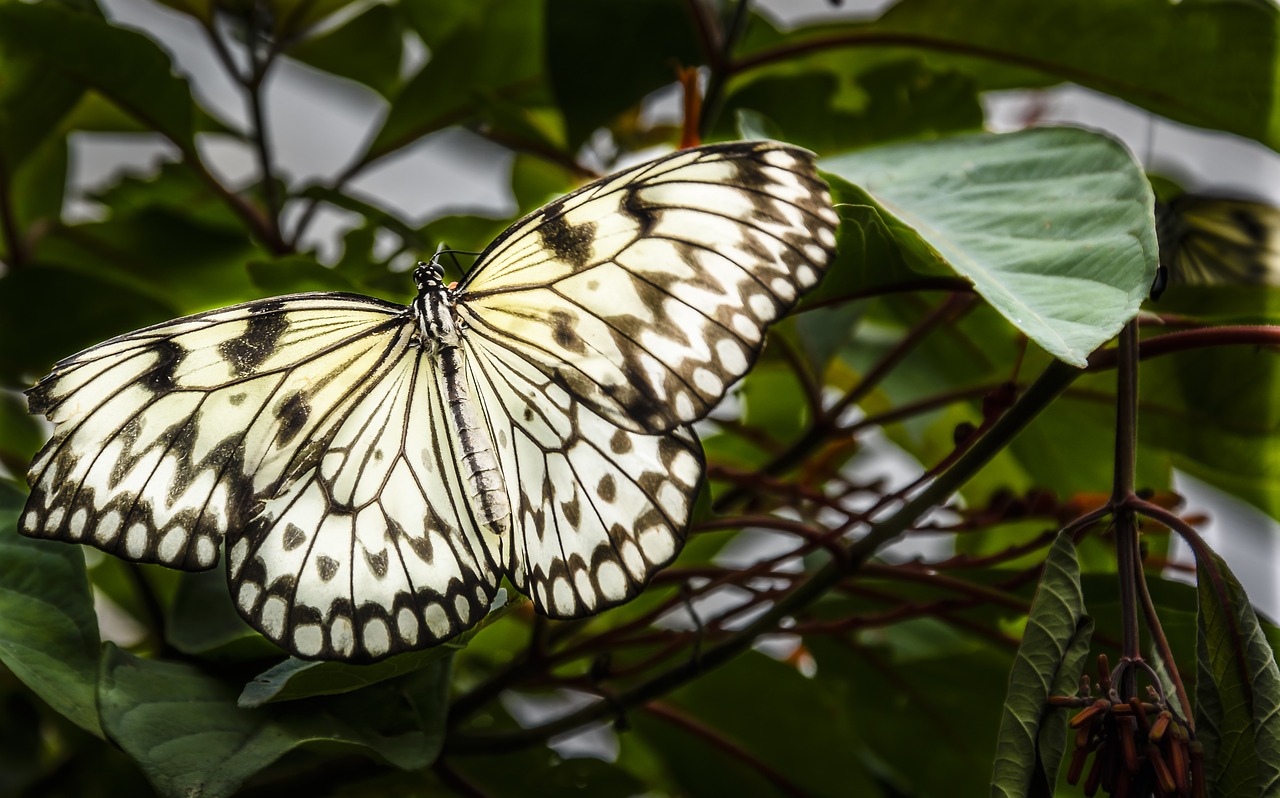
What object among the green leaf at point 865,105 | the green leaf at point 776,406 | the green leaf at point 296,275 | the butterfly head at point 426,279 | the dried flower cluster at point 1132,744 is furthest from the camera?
the green leaf at point 776,406

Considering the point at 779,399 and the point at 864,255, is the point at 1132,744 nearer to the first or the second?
the point at 864,255

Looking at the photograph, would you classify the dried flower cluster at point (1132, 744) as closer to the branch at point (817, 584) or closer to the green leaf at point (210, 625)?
the branch at point (817, 584)

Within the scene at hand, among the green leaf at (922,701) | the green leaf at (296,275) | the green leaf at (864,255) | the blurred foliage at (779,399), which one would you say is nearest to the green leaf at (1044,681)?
the blurred foliage at (779,399)

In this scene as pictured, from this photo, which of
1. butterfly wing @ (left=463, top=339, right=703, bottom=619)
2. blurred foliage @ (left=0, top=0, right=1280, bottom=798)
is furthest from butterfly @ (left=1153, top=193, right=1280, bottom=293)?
butterfly wing @ (left=463, top=339, right=703, bottom=619)

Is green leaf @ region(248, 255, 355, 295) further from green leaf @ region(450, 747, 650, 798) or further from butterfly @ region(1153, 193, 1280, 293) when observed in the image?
butterfly @ region(1153, 193, 1280, 293)

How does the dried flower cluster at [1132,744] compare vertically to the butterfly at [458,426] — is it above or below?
below

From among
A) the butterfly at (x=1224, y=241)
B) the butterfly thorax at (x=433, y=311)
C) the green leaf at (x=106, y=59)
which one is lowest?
the butterfly thorax at (x=433, y=311)
